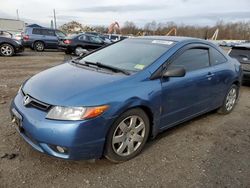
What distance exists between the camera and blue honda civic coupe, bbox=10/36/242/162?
114 inches

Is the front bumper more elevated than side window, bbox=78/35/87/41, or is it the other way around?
side window, bbox=78/35/87/41

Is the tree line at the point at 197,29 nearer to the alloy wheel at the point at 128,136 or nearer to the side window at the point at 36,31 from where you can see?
the side window at the point at 36,31

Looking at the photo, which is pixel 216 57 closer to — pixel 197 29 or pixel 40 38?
pixel 40 38

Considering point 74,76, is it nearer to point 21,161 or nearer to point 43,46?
point 21,161

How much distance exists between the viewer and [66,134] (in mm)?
2820

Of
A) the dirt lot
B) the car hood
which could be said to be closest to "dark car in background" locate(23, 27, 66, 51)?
the dirt lot

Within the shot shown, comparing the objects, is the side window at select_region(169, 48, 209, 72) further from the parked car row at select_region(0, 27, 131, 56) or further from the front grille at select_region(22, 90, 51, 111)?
the parked car row at select_region(0, 27, 131, 56)

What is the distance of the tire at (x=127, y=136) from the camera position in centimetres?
316

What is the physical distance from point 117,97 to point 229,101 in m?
3.21

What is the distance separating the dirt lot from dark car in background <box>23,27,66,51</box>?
14.4 meters

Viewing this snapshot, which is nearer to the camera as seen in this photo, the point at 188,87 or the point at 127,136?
the point at 127,136

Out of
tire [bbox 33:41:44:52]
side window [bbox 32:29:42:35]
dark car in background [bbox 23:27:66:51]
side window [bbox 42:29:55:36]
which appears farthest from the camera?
side window [bbox 42:29:55:36]

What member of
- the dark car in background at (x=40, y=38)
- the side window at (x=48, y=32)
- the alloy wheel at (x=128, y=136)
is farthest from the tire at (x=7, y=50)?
the alloy wheel at (x=128, y=136)

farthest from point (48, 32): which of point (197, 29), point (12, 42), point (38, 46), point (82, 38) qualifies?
point (197, 29)
